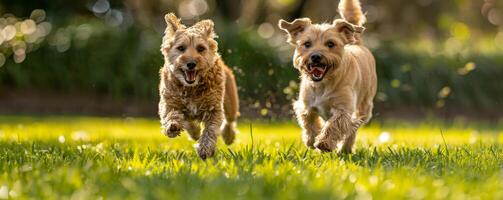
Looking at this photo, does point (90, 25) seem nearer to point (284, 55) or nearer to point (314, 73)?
point (284, 55)

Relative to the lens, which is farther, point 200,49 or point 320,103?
point 320,103

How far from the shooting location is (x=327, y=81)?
6.61m

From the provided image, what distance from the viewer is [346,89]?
6637 mm

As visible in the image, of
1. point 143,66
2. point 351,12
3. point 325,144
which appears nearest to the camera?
point 325,144

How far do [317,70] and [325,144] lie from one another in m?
0.59

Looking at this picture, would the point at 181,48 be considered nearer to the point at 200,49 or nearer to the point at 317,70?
the point at 200,49

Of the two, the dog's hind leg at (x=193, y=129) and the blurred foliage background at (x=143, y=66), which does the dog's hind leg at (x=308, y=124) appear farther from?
the blurred foliage background at (x=143, y=66)

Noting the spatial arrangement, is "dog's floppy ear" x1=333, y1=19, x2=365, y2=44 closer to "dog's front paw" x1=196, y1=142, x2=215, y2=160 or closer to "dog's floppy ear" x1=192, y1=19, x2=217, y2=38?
"dog's floppy ear" x1=192, y1=19, x2=217, y2=38

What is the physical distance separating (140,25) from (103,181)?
10651 mm

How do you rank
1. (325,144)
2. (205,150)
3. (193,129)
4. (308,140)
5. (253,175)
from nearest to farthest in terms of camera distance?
(253,175) < (205,150) < (325,144) < (308,140) < (193,129)

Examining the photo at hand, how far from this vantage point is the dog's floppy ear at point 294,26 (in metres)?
6.83

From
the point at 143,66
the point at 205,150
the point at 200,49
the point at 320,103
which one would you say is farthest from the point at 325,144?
the point at 143,66

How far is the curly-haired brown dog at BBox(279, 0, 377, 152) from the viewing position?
642 centimetres

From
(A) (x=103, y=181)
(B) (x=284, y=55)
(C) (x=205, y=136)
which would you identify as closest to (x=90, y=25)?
(B) (x=284, y=55)
